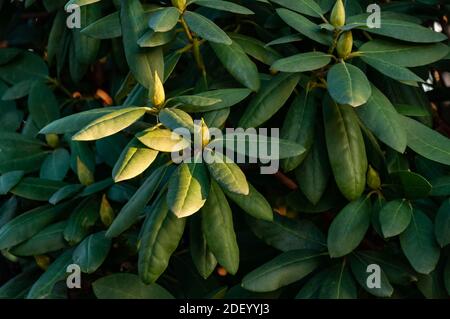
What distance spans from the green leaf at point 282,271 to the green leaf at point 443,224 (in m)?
0.24

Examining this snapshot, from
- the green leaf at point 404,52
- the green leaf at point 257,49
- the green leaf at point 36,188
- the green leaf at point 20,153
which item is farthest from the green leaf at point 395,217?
the green leaf at point 20,153

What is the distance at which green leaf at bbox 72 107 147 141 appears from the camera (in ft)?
3.91

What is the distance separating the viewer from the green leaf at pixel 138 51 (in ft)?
4.67

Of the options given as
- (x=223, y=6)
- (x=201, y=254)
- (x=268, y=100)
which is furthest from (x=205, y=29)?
(x=201, y=254)

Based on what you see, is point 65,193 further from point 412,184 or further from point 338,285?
point 412,184

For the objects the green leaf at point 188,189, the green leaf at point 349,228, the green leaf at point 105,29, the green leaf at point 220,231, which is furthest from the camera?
the green leaf at point 105,29

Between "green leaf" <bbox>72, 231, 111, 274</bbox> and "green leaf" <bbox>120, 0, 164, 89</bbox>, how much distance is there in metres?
0.31

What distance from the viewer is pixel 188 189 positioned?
119 centimetres

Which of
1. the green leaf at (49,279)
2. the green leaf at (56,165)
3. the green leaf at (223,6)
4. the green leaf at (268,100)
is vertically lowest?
the green leaf at (49,279)

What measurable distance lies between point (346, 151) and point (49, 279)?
2.06 feet

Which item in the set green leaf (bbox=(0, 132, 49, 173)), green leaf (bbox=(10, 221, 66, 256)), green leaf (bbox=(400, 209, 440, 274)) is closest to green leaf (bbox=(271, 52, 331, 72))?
green leaf (bbox=(400, 209, 440, 274))

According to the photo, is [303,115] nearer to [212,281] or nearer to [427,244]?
[427,244]

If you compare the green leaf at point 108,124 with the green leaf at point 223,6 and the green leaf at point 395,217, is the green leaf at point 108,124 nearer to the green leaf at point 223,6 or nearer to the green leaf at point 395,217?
the green leaf at point 223,6
